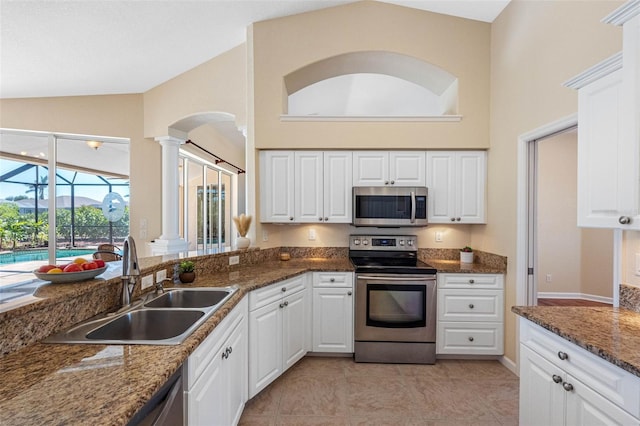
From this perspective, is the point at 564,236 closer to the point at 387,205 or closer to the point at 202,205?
the point at 387,205

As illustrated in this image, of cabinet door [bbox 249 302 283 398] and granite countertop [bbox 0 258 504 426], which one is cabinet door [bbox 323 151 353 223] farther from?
granite countertop [bbox 0 258 504 426]

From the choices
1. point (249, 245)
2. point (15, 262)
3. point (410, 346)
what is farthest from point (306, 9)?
point (15, 262)

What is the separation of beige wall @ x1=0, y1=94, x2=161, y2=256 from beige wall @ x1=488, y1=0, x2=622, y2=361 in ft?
12.9

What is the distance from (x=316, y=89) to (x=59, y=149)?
141 inches

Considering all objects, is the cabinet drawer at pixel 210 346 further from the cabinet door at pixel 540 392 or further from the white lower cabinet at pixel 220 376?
the cabinet door at pixel 540 392

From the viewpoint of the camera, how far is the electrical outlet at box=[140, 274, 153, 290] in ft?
6.32

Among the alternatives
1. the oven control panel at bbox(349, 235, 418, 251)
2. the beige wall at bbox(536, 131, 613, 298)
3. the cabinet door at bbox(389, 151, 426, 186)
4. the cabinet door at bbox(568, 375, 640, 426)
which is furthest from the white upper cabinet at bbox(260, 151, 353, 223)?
the beige wall at bbox(536, 131, 613, 298)

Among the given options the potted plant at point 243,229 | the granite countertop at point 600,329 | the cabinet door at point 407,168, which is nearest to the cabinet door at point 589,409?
the granite countertop at point 600,329

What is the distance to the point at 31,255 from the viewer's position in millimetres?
3531

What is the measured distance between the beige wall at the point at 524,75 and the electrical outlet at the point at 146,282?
2982 mm

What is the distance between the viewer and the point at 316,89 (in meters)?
4.98

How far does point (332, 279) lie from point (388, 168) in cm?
133

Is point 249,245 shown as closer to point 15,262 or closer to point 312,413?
point 312,413

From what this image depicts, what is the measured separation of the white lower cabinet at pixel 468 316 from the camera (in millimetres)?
2971
